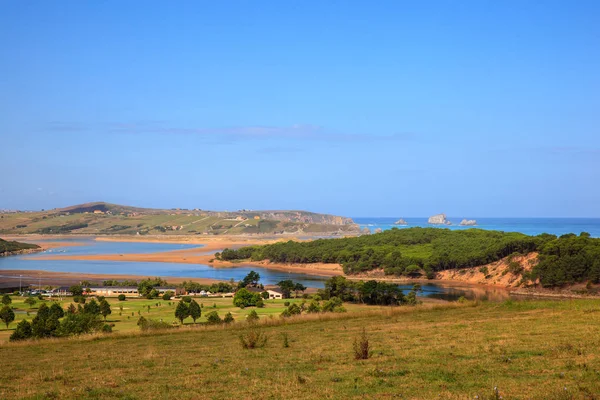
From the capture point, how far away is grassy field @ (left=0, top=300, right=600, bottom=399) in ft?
30.0

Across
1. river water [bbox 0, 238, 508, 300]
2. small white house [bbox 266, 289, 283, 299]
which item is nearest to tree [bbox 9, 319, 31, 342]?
small white house [bbox 266, 289, 283, 299]

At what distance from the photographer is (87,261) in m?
109

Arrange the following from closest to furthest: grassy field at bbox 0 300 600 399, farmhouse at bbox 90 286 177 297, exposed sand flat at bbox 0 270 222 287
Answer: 1. grassy field at bbox 0 300 600 399
2. farmhouse at bbox 90 286 177 297
3. exposed sand flat at bbox 0 270 222 287

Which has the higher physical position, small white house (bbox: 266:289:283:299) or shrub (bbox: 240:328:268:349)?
shrub (bbox: 240:328:268:349)

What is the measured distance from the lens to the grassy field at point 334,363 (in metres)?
9.14

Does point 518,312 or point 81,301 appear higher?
point 518,312

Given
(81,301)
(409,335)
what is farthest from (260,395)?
(81,301)

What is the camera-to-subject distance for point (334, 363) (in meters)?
11.9

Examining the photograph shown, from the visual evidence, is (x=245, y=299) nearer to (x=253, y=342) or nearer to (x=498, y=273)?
(x=253, y=342)

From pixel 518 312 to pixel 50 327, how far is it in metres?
21.9

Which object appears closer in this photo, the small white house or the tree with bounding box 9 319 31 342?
the tree with bounding box 9 319 31 342

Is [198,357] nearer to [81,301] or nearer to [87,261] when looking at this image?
[81,301]

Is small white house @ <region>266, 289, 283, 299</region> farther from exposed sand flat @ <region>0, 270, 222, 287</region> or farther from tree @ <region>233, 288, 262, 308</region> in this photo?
exposed sand flat @ <region>0, 270, 222, 287</region>

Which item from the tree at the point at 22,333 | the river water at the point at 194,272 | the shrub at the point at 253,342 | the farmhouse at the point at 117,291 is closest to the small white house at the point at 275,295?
the farmhouse at the point at 117,291
